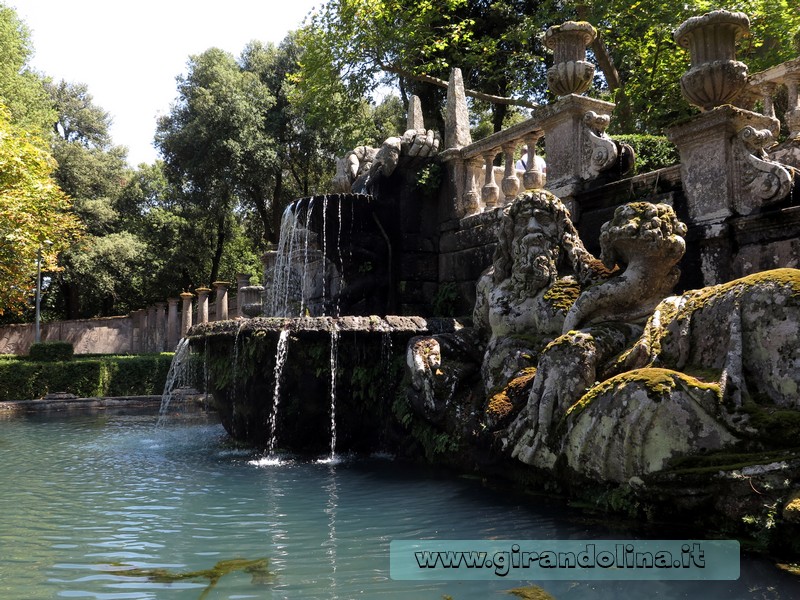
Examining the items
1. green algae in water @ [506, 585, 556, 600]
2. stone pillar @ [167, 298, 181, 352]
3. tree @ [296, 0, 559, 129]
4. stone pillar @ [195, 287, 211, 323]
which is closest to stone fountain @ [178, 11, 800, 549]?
green algae in water @ [506, 585, 556, 600]

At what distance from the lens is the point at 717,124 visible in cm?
672

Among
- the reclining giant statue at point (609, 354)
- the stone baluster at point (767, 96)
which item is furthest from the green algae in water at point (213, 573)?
the stone baluster at point (767, 96)

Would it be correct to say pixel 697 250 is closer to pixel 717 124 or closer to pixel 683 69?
pixel 717 124

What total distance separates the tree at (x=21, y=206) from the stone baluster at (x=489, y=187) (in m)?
12.8

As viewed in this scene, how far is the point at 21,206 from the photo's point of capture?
1791 cm

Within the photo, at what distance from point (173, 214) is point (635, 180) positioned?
2869cm

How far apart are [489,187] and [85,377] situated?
15.6m

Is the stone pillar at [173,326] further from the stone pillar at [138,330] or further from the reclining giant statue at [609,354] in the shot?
the reclining giant statue at [609,354]

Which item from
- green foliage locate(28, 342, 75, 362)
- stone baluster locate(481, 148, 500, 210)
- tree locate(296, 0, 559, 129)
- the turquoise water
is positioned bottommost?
the turquoise water

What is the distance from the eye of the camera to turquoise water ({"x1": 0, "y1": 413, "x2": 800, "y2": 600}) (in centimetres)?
379

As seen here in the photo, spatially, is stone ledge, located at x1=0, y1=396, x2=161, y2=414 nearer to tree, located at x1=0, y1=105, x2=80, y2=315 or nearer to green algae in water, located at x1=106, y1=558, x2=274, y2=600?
tree, located at x1=0, y1=105, x2=80, y2=315

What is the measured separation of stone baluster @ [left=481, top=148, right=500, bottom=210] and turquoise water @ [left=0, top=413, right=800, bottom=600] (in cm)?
452

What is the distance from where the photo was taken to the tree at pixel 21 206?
17.5 metres

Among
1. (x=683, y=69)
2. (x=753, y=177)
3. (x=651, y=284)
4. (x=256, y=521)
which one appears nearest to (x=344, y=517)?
(x=256, y=521)
